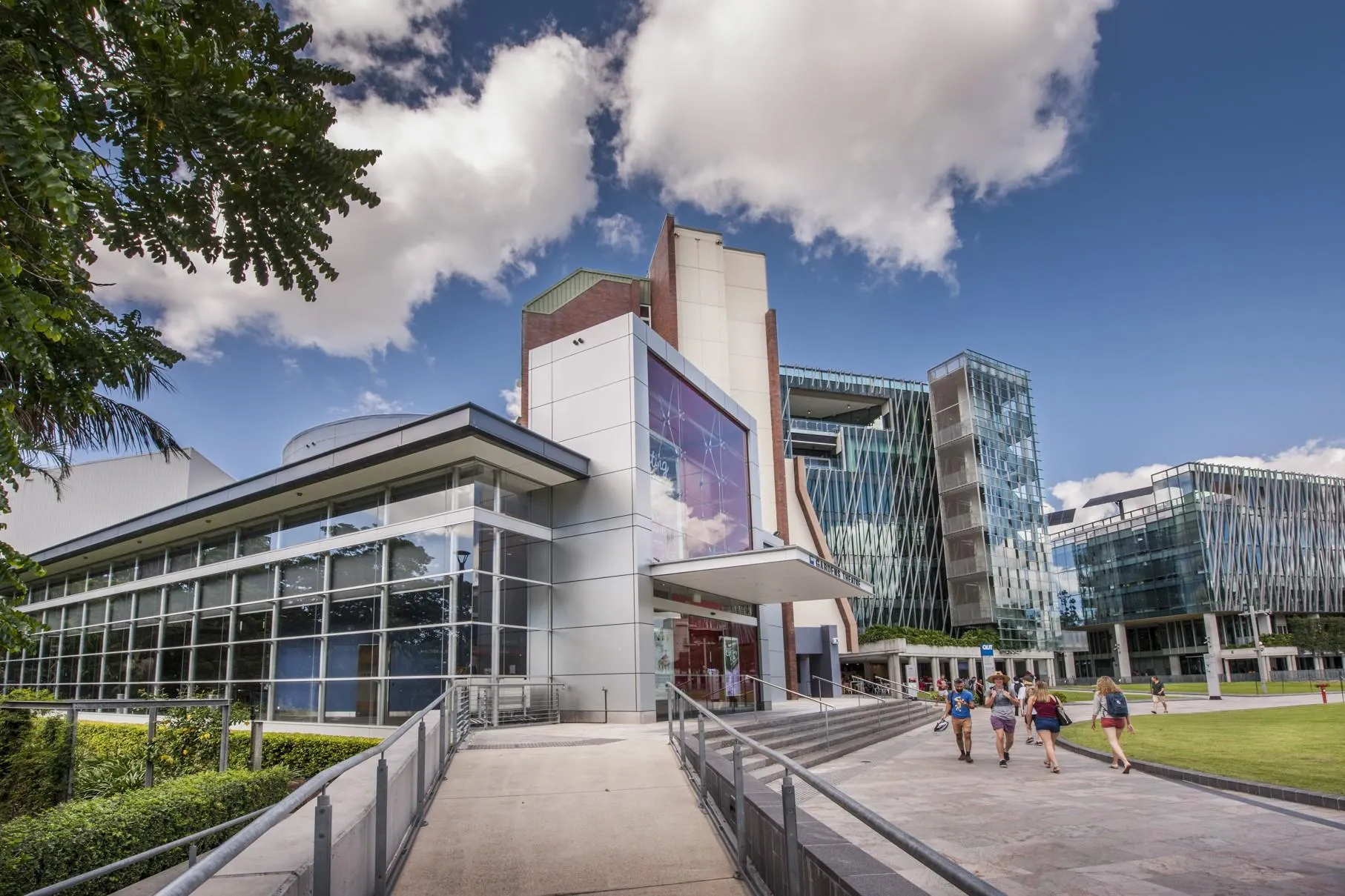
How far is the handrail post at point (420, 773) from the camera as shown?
8078 mm

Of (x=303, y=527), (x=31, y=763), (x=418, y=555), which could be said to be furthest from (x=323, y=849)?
(x=303, y=527)

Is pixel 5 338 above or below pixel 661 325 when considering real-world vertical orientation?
below

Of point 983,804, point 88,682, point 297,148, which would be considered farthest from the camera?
point 88,682

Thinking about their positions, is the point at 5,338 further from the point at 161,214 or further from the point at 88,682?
the point at 88,682

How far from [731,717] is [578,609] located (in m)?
4.69

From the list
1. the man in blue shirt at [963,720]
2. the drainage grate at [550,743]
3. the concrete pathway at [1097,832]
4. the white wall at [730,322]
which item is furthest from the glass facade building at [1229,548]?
the drainage grate at [550,743]

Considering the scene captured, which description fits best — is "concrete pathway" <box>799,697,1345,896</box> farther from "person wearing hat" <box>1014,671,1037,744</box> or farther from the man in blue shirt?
"person wearing hat" <box>1014,671,1037,744</box>

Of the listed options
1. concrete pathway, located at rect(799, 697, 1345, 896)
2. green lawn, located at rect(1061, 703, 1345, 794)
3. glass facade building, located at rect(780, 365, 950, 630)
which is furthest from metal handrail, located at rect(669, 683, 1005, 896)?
glass facade building, located at rect(780, 365, 950, 630)

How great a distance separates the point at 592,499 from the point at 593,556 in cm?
141

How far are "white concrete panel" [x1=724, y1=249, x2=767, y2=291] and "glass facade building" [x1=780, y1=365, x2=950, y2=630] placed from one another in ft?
92.7

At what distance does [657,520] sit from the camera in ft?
71.5

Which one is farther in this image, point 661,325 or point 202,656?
point 661,325

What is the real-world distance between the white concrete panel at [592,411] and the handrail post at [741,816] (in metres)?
15.1

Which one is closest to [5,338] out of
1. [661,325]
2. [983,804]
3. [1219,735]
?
[983,804]
